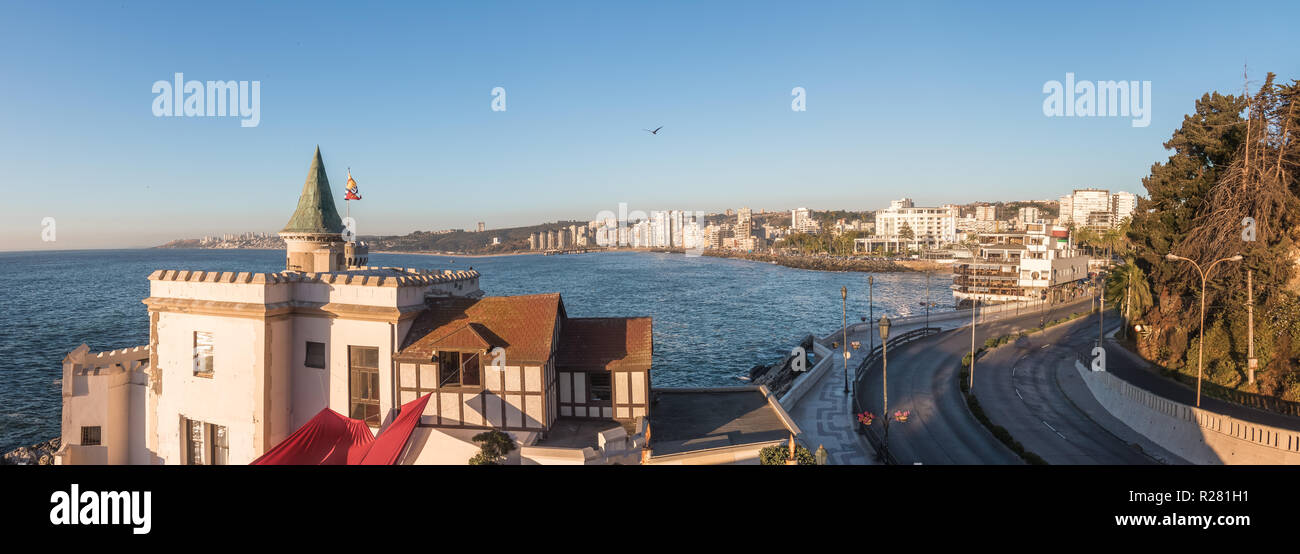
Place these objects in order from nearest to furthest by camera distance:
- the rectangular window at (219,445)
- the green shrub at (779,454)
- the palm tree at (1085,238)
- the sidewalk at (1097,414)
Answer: the green shrub at (779,454) < the rectangular window at (219,445) < the sidewalk at (1097,414) < the palm tree at (1085,238)

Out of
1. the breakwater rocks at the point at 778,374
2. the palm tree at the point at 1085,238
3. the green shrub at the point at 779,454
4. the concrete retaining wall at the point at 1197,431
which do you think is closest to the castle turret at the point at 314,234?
the green shrub at the point at 779,454

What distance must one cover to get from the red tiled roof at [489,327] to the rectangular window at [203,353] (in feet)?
23.0

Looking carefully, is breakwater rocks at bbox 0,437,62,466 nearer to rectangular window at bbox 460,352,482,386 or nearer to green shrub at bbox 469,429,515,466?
rectangular window at bbox 460,352,482,386

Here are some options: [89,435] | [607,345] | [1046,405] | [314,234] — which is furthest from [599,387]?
[1046,405]

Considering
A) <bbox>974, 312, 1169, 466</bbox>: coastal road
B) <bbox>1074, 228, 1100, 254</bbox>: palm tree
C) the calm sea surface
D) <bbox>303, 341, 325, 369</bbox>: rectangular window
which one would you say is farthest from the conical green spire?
<bbox>1074, 228, 1100, 254</bbox>: palm tree

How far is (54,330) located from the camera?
73.1m

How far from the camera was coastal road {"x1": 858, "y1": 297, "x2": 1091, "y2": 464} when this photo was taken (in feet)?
80.1

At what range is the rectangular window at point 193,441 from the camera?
21.4m

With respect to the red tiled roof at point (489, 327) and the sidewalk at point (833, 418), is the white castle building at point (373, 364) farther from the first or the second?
the sidewalk at point (833, 418)

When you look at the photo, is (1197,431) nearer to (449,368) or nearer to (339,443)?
(449,368)

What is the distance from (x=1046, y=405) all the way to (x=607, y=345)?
81.9ft

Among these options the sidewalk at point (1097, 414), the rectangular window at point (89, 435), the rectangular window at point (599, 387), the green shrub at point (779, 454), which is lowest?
the sidewalk at point (1097, 414)
